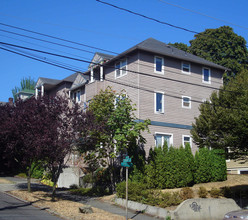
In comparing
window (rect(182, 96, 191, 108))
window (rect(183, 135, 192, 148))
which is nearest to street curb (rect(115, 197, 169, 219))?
window (rect(183, 135, 192, 148))

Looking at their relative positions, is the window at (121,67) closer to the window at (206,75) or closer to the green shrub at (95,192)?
the window at (206,75)

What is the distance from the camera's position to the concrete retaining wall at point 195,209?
16078mm

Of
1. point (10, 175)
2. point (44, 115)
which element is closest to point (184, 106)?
point (44, 115)

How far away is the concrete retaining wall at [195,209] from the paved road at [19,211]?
4.82m

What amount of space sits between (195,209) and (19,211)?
8.39m

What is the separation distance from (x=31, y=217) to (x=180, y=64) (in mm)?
19437

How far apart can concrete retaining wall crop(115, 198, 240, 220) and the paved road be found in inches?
190

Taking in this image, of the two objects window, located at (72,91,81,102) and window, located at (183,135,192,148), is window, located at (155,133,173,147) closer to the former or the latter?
window, located at (183,135,192,148)

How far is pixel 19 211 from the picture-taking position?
15.4 m

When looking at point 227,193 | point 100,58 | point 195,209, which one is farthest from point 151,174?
point 100,58

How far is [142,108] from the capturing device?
84.4 ft

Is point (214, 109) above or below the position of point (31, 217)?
above

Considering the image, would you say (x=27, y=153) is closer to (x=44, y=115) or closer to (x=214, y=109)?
(x=44, y=115)

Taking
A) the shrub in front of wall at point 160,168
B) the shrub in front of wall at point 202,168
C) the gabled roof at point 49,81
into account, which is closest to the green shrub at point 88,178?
the shrub in front of wall at point 160,168
